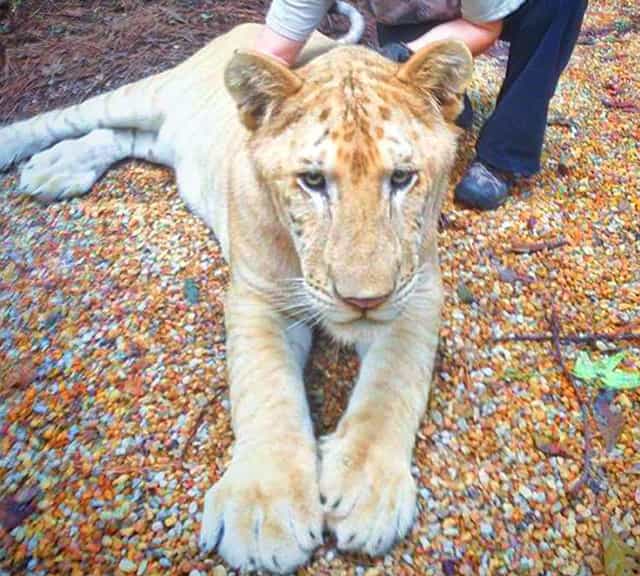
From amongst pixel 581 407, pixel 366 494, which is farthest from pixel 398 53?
pixel 366 494

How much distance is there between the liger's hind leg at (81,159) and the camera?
9.25ft

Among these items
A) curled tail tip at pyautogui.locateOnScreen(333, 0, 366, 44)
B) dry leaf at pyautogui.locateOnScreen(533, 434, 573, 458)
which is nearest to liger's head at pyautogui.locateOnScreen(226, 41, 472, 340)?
dry leaf at pyautogui.locateOnScreen(533, 434, 573, 458)

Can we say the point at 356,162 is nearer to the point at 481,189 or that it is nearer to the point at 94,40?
the point at 481,189

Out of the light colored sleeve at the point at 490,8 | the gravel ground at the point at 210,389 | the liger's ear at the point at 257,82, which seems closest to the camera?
the gravel ground at the point at 210,389

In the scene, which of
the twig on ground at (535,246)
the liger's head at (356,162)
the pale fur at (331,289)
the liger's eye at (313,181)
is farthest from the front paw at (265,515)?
the twig on ground at (535,246)

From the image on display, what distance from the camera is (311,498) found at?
151 cm

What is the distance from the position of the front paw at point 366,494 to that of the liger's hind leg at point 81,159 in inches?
73.1

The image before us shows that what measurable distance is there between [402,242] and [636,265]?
133 centimetres

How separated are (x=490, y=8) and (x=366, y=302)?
5.19 feet

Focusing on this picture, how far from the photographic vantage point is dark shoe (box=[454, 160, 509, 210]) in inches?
109

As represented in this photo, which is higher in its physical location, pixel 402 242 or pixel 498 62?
pixel 402 242

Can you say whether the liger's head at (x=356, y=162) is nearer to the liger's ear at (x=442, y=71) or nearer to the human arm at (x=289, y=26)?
the liger's ear at (x=442, y=71)

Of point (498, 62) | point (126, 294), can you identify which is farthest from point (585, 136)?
point (126, 294)

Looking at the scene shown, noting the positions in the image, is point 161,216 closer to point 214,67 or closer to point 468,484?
point 214,67
